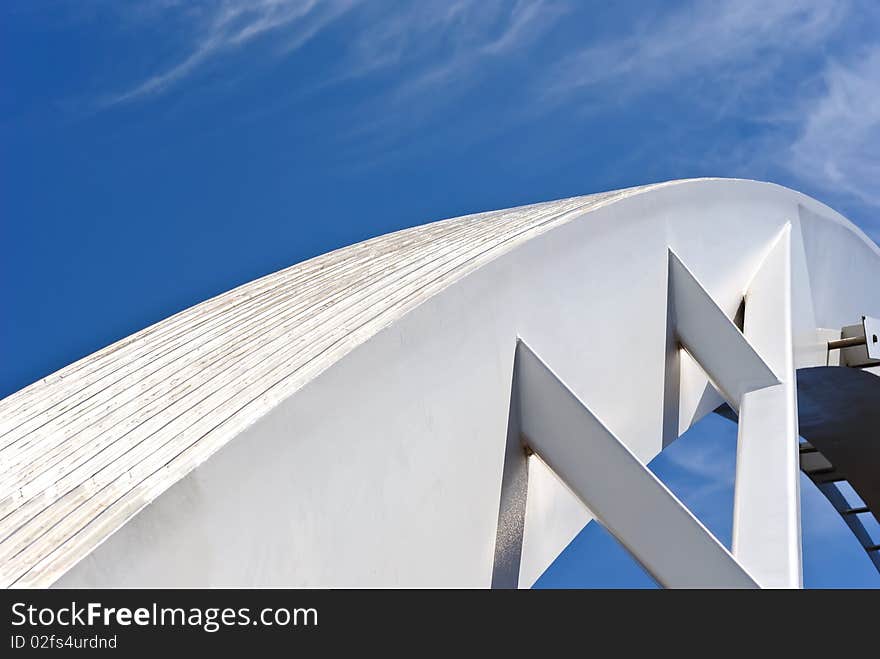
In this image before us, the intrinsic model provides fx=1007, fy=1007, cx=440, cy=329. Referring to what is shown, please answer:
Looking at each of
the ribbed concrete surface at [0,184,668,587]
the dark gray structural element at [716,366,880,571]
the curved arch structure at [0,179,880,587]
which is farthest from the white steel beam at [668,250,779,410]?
the dark gray structural element at [716,366,880,571]

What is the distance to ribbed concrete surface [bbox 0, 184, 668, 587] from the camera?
174 inches

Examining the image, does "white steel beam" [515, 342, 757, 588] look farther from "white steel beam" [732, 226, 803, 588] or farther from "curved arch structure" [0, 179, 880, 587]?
"white steel beam" [732, 226, 803, 588]

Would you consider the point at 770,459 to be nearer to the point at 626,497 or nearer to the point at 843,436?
the point at 626,497

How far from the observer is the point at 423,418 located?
6656 mm

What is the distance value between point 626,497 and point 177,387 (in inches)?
135

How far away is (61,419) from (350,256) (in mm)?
5241

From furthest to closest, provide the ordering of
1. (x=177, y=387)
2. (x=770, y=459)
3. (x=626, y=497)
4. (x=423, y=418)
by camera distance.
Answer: (x=770, y=459) < (x=626, y=497) < (x=423, y=418) < (x=177, y=387)

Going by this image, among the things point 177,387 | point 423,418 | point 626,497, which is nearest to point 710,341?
point 626,497

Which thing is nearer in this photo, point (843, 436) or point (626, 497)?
point (626, 497)

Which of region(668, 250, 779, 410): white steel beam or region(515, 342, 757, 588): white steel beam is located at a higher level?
region(668, 250, 779, 410): white steel beam

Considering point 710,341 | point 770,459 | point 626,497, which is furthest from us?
point 710,341

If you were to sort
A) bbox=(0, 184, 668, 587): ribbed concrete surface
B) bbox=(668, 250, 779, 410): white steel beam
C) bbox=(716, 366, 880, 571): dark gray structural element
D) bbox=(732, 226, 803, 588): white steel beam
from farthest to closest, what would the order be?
bbox=(716, 366, 880, 571): dark gray structural element
bbox=(668, 250, 779, 410): white steel beam
bbox=(732, 226, 803, 588): white steel beam
bbox=(0, 184, 668, 587): ribbed concrete surface

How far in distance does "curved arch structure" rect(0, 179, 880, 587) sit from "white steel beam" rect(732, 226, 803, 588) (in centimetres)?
3
